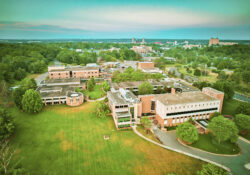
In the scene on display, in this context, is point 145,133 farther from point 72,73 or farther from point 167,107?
point 72,73

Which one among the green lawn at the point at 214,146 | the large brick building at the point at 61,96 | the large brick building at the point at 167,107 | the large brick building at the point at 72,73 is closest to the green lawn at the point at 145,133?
the large brick building at the point at 167,107

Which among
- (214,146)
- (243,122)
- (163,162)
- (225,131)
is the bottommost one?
(163,162)

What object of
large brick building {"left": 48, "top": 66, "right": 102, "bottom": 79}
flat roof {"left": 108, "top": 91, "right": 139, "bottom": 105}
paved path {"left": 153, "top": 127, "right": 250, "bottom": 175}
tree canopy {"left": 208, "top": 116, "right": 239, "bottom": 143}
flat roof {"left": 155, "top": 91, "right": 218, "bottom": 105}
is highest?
large brick building {"left": 48, "top": 66, "right": 102, "bottom": 79}

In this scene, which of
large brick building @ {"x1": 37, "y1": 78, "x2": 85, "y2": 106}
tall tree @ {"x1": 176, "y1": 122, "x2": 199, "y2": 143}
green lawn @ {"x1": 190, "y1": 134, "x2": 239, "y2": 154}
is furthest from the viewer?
large brick building @ {"x1": 37, "y1": 78, "x2": 85, "y2": 106}

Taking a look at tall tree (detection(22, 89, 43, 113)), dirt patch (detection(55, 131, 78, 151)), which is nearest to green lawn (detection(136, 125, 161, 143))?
dirt patch (detection(55, 131, 78, 151))

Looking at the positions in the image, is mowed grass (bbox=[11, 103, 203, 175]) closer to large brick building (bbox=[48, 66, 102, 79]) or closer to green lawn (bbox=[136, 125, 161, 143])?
green lawn (bbox=[136, 125, 161, 143])

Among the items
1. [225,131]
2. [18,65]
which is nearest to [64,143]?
[225,131]

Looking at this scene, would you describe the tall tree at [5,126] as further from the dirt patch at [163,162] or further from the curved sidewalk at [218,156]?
the curved sidewalk at [218,156]

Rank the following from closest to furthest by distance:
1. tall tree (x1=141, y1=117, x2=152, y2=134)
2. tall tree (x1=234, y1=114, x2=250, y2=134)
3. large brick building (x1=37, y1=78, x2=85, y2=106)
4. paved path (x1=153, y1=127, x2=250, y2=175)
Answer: paved path (x1=153, y1=127, x2=250, y2=175) → tall tree (x1=234, y1=114, x2=250, y2=134) → tall tree (x1=141, y1=117, x2=152, y2=134) → large brick building (x1=37, y1=78, x2=85, y2=106)
